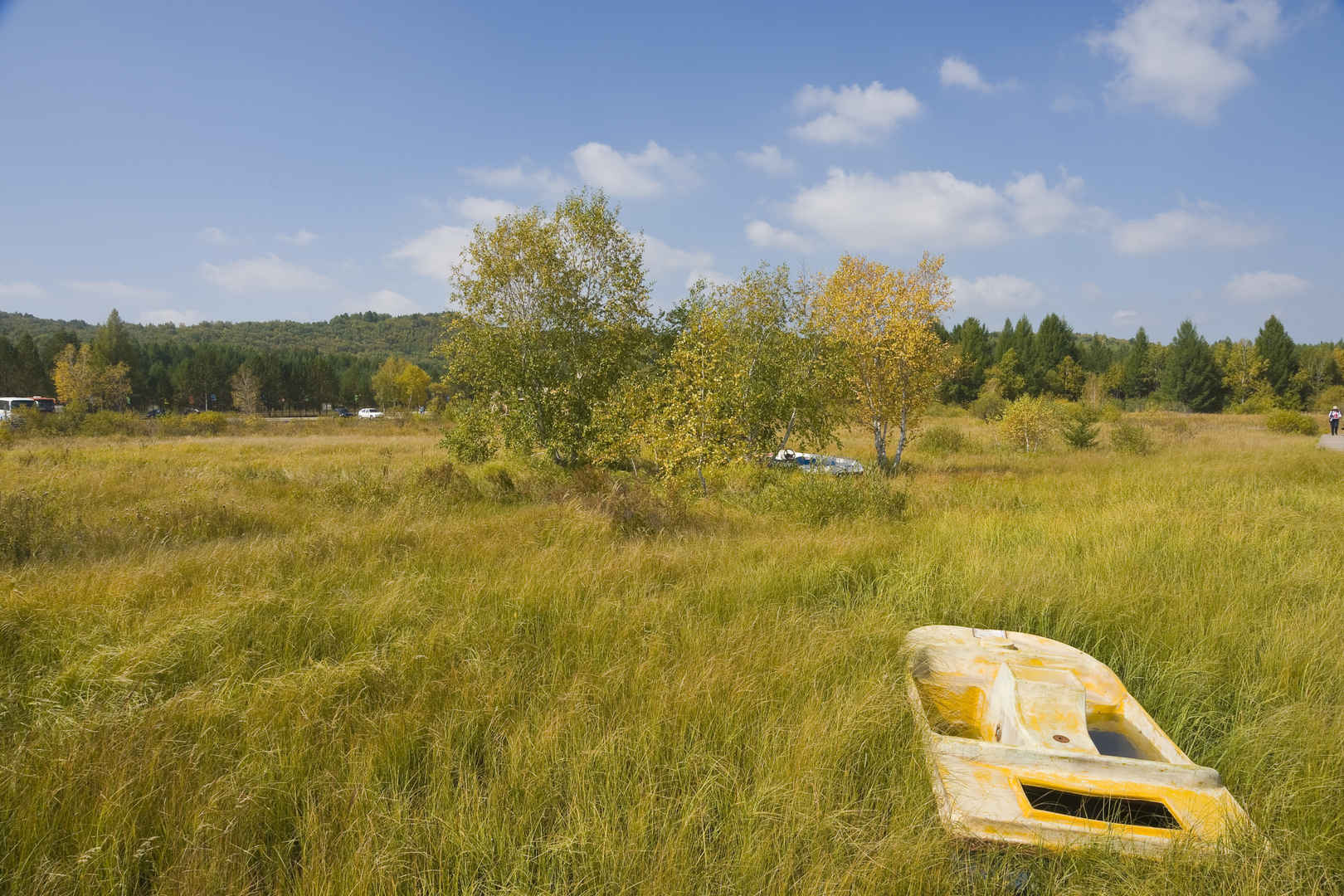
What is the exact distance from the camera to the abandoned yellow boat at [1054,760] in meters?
2.41

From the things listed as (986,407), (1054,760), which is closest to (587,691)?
(1054,760)

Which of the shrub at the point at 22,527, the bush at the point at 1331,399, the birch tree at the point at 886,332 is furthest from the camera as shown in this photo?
the bush at the point at 1331,399

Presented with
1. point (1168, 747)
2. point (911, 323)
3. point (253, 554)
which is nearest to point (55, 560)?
point (253, 554)

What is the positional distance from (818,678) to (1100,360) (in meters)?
84.8

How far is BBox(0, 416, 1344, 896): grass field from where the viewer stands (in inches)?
93.8

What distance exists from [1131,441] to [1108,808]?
77.6ft

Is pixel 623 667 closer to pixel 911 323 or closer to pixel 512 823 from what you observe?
pixel 512 823

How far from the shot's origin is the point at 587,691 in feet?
11.6

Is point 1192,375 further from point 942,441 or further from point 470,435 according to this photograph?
point 470,435

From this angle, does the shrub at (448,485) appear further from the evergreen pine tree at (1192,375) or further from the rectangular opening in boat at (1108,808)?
the evergreen pine tree at (1192,375)

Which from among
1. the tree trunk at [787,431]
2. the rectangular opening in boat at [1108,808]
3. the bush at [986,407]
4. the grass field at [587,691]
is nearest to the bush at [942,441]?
the tree trunk at [787,431]

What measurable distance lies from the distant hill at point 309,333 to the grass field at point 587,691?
140 m

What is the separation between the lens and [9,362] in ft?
204

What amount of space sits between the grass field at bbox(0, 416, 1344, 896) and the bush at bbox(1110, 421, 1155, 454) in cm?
1434
